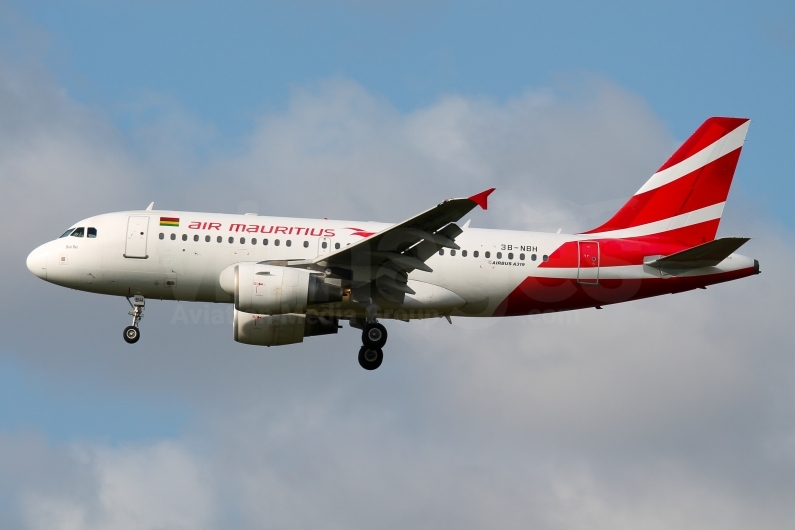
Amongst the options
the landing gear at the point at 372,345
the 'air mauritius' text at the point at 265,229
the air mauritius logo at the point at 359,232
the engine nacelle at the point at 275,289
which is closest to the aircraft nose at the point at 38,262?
the 'air mauritius' text at the point at 265,229

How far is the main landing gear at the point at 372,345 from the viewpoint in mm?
37156

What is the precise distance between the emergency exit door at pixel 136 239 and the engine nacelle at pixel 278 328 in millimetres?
3791

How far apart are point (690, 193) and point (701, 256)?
371 centimetres

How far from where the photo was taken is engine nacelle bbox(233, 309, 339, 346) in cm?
3866

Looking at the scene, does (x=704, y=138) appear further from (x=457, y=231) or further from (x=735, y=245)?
(x=457, y=231)

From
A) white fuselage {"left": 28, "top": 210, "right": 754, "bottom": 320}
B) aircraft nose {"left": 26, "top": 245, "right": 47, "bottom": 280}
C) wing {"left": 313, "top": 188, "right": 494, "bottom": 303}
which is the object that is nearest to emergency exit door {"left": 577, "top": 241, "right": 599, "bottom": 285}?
white fuselage {"left": 28, "top": 210, "right": 754, "bottom": 320}

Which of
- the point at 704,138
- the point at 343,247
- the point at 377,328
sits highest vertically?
the point at 704,138

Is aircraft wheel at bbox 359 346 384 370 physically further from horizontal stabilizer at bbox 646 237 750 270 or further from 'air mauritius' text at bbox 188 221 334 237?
horizontal stabilizer at bbox 646 237 750 270

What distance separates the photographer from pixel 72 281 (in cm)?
3722

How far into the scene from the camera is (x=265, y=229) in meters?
37.1

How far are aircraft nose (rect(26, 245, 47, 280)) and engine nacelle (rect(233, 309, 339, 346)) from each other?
628 cm

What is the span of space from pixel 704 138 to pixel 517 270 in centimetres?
890

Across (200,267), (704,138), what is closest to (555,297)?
(704,138)

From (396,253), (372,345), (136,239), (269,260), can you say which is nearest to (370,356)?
(372,345)
